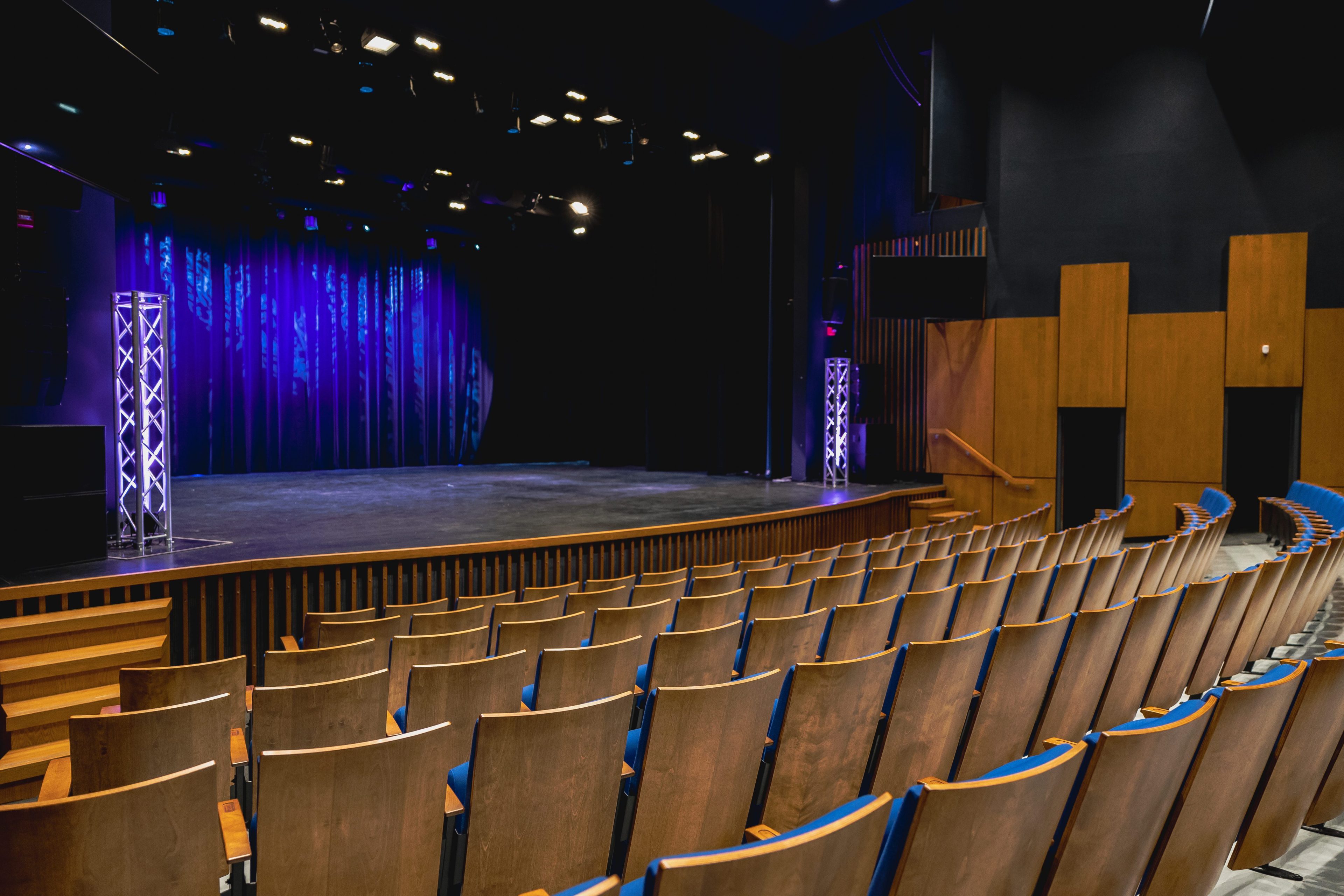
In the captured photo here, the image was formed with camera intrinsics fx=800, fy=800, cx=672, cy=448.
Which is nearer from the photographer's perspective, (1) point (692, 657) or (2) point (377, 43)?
(1) point (692, 657)

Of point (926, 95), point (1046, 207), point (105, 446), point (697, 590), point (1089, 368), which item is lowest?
point (697, 590)

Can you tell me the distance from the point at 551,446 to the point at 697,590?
38.3ft

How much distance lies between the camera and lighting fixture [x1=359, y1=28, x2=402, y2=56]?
6423 millimetres

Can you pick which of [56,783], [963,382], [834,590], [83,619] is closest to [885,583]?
[834,590]

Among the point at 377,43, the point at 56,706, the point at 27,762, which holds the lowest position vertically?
the point at 27,762

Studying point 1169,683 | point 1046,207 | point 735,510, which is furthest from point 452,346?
point 1169,683

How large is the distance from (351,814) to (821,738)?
39.0 inches

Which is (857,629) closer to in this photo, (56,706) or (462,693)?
(462,693)

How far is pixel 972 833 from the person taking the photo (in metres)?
1.05

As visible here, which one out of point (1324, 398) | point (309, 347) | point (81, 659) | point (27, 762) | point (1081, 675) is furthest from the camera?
point (309, 347)

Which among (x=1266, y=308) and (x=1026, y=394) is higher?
(x=1266, y=308)

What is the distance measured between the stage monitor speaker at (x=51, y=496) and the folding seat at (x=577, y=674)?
145 inches

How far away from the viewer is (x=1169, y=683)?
103 inches

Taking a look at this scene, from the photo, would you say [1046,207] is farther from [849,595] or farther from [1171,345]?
[849,595]
